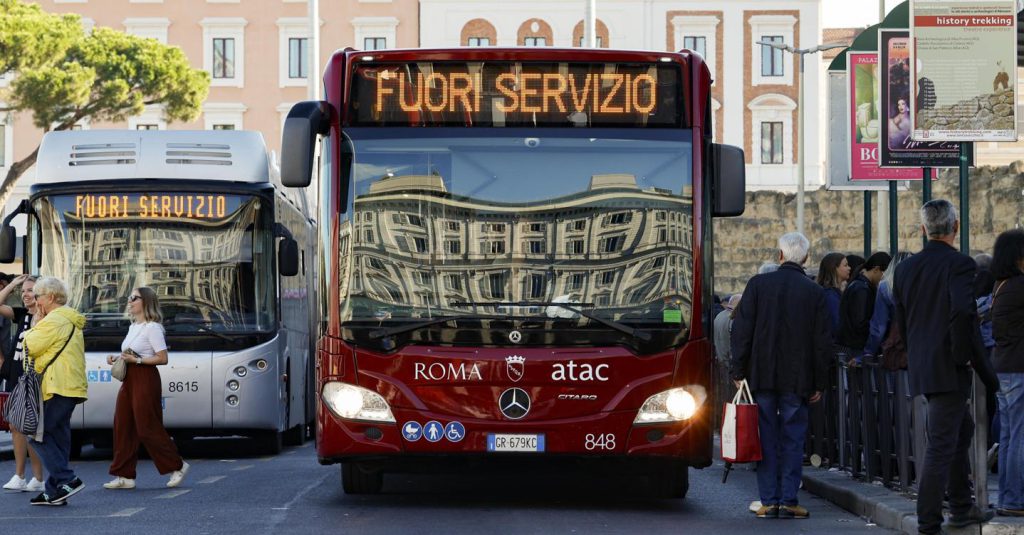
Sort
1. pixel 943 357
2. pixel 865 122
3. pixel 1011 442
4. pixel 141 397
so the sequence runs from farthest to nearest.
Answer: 1. pixel 865 122
2. pixel 141 397
3. pixel 1011 442
4. pixel 943 357

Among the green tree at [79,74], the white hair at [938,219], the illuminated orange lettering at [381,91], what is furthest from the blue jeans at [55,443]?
the green tree at [79,74]

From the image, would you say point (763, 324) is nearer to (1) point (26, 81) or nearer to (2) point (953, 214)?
(2) point (953, 214)

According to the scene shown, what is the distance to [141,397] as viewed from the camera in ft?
47.1

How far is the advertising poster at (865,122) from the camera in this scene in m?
22.4

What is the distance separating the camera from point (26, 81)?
54688 millimetres

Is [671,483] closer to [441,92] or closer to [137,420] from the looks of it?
[441,92]

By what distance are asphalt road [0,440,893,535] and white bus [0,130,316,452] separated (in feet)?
6.46

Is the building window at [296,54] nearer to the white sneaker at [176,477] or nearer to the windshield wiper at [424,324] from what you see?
the white sneaker at [176,477]

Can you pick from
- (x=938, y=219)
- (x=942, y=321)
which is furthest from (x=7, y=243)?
(x=942, y=321)

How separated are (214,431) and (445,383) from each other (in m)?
7.63

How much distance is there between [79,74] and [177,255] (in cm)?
4022

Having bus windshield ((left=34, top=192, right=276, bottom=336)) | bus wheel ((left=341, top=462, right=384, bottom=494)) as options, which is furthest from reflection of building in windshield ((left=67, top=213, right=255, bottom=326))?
bus wheel ((left=341, top=462, right=384, bottom=494))

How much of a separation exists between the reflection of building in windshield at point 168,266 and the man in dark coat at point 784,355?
7.54 metres

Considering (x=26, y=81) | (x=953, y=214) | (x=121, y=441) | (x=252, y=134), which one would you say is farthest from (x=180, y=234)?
(x=26, y=81)
